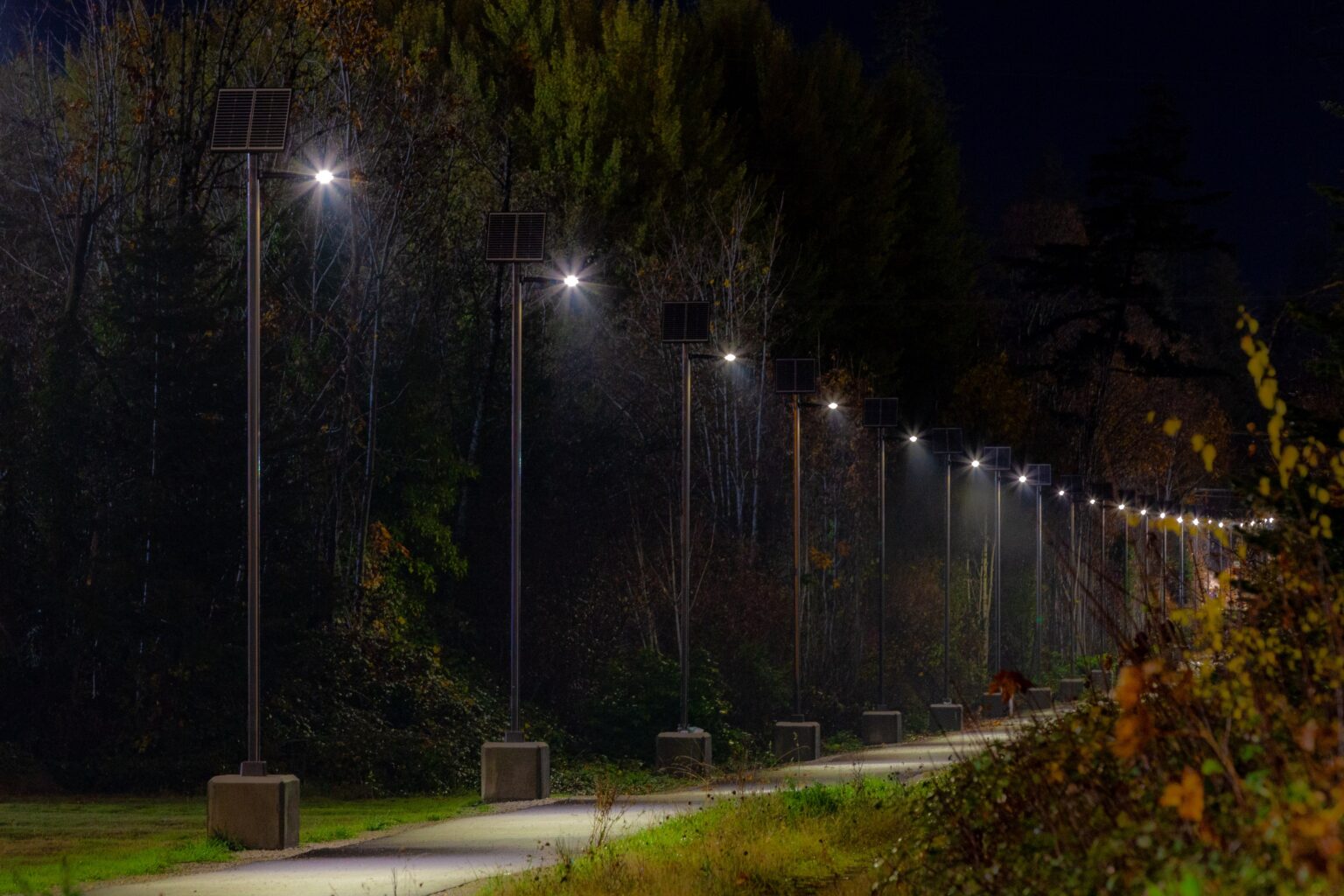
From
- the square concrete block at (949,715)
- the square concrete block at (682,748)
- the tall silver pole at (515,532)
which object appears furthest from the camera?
the square concrete block at (949,715)

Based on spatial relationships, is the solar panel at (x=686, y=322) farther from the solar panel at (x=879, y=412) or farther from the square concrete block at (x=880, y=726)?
the square concrete block at (x=880, y=726)

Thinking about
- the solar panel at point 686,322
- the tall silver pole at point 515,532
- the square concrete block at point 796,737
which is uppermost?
the solar panel at point 686,322

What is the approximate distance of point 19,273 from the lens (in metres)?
46.0

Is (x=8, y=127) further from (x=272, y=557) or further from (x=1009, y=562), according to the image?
(x=1009, y=562)

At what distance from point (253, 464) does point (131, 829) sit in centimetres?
699

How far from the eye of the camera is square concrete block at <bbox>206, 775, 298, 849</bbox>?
2305cm

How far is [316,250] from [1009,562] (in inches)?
1783

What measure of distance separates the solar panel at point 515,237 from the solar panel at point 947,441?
28471 mm

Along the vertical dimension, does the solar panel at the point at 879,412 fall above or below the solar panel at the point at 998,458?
above

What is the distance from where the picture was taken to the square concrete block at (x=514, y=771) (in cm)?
3080

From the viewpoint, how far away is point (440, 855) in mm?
21891

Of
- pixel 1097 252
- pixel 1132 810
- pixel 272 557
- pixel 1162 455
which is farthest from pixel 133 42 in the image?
pixel 1162 455

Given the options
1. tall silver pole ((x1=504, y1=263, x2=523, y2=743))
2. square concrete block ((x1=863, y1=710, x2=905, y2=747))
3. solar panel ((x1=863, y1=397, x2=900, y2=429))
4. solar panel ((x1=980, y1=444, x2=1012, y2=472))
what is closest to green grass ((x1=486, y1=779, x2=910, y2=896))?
tall silver pole ((x1=504, y1=263, x2=523, y2=743))

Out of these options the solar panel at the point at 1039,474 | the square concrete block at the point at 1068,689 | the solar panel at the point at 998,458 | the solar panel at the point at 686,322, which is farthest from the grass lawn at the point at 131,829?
the solar panel at the point at 1039,474
